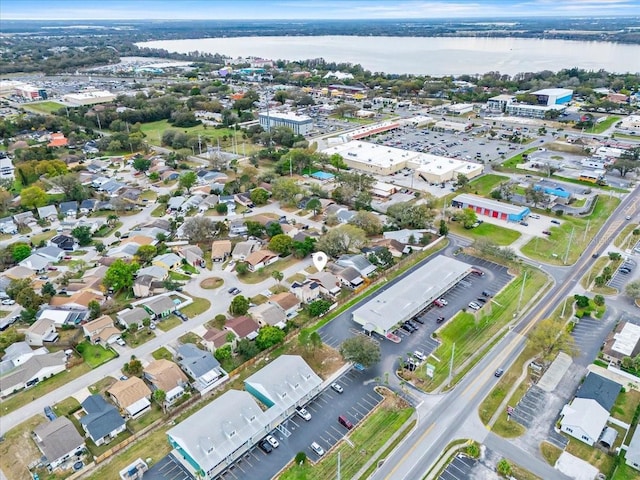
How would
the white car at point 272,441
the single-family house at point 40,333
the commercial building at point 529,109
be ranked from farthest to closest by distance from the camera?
the commercial building at point 529,109 < the single-family house at point 40,333 < the white car at point 272,441

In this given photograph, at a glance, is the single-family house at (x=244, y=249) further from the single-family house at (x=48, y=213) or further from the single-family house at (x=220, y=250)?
the single-family house at (x=48, y=213)

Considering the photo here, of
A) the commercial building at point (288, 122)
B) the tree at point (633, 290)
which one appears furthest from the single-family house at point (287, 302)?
the commercial building at point (288, 122)

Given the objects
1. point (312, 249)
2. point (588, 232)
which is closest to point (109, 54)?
point (312, 249)

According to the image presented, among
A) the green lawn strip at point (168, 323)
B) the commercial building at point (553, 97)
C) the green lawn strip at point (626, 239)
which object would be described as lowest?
the green lawn strip at point (168, 323)

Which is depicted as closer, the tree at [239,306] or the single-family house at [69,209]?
the tree at [239,306]

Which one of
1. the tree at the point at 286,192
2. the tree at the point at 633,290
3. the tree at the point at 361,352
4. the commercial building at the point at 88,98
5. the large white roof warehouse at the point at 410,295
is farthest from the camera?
the commercial building at the point at 88,98

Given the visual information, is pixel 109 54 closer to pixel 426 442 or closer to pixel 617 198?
pixel 617 198

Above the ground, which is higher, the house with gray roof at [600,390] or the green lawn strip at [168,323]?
the house with gray roof at [600,390]
